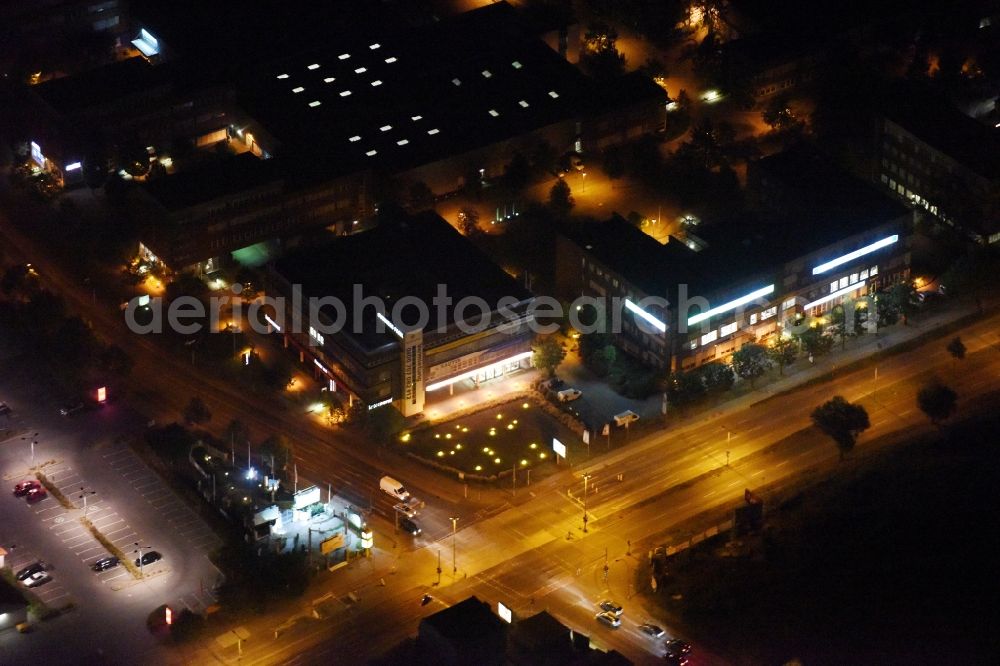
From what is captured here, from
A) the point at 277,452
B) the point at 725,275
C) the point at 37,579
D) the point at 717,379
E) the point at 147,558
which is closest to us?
the point at 37,579

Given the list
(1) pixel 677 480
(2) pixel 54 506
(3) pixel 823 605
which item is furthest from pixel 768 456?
(2) pixel 54 506

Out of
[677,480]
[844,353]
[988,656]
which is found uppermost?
[844,353]

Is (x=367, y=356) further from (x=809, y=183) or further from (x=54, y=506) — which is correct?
(x=809, y=183)

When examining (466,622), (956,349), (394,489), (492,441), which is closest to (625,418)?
(492,441)

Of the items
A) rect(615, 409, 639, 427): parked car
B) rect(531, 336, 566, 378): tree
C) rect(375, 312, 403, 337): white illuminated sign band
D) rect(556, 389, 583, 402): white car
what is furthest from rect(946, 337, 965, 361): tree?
rect(375, 312, 403, 337): white illuminated sign band

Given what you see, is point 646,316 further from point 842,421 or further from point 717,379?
point 842,421

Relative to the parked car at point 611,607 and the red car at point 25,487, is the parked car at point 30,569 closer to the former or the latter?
the red car at point 25,487

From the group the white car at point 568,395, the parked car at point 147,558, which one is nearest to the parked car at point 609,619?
the white car at point 568,395
